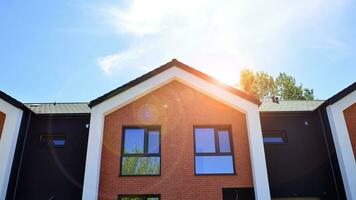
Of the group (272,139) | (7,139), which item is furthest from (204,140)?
(7,139)

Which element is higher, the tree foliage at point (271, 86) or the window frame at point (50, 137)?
the tree foliage at point (271, 86)

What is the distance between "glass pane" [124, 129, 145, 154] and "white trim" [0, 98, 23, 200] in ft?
13.4

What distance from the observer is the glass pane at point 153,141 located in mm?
10694

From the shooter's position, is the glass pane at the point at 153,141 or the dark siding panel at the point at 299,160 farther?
the dark siding panel at the point at 299,160

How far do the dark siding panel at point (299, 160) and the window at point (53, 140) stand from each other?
26.6 ft

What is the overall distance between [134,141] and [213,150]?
2945 millimetres

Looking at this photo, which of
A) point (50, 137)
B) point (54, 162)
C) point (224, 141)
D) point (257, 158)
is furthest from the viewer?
point (50, 137)

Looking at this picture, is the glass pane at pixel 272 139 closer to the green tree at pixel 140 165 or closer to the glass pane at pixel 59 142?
the green tree at pixel 140 165

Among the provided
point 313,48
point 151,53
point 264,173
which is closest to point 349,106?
point 313,48

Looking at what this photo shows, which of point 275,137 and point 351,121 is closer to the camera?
point 351,121

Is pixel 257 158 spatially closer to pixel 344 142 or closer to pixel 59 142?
pixel 344 142

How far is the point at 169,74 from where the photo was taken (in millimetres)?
11805

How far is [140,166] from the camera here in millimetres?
10398

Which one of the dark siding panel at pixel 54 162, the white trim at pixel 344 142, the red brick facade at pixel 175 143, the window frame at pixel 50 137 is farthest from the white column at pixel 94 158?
the white trim at pixel 344 142
